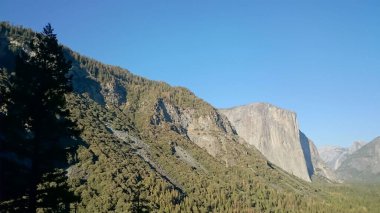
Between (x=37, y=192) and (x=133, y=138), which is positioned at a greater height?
(x=133, y=138)

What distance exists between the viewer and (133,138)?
192250 mm

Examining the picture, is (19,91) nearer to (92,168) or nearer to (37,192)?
(37,192)

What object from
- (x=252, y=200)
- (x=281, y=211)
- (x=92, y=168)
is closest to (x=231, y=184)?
(x=252, y=200)

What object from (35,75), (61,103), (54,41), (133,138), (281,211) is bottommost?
(281,211)

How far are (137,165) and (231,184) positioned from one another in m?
57.1

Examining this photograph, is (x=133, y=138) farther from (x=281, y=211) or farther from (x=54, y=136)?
(x=54, y=136)

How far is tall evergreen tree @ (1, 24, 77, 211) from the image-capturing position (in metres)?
25.5

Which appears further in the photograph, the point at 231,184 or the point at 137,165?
the point at 231,184

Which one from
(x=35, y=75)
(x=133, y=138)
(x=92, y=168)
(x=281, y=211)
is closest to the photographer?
(x=35, y=75)

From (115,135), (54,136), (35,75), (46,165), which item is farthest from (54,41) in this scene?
(115,135)

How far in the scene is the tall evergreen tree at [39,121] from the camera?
83.6 ft

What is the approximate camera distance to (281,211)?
178000mm

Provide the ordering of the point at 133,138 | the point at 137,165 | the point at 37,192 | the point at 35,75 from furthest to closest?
the point at 133,138
the point at 137,165
the point at 35,75
the point at 37,192

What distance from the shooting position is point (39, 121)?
2667cm
